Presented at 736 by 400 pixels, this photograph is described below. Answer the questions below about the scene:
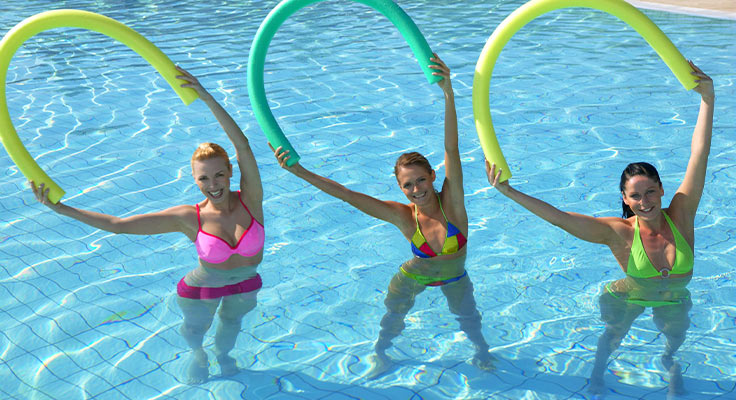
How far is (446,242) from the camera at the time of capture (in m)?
4.45

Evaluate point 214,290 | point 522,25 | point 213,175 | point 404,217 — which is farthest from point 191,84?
point 522,25

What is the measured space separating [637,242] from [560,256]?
1595 mm

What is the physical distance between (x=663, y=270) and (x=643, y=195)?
0.50 metres

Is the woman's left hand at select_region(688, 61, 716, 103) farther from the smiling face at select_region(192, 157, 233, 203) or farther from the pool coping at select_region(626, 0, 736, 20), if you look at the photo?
the pool coping at select_region(626, 0, 736, 20)

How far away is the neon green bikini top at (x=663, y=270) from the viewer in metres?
4.12

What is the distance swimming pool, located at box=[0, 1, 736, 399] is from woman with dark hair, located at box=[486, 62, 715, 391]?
222mm

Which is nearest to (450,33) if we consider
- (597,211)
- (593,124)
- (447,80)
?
(593,124)

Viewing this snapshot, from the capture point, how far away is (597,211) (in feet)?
20.9

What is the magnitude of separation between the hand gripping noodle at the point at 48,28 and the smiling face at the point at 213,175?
379 millimetres

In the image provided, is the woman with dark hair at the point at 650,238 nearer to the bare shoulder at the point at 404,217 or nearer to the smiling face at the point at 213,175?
the bare shoulder at the point at 404,217

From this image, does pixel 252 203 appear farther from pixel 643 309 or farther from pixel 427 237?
pixel 643 309

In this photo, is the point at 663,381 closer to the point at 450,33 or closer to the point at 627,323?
the point at 627,323

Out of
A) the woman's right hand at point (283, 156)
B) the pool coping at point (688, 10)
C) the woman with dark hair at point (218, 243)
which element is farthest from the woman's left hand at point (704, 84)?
the pool coping at point (688, 10)

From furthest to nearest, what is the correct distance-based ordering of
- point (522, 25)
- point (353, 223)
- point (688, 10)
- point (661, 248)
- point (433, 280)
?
point (688, 10)
point (353, 223)
point (433, 280)
point (661, 248)
point (522, 25)
